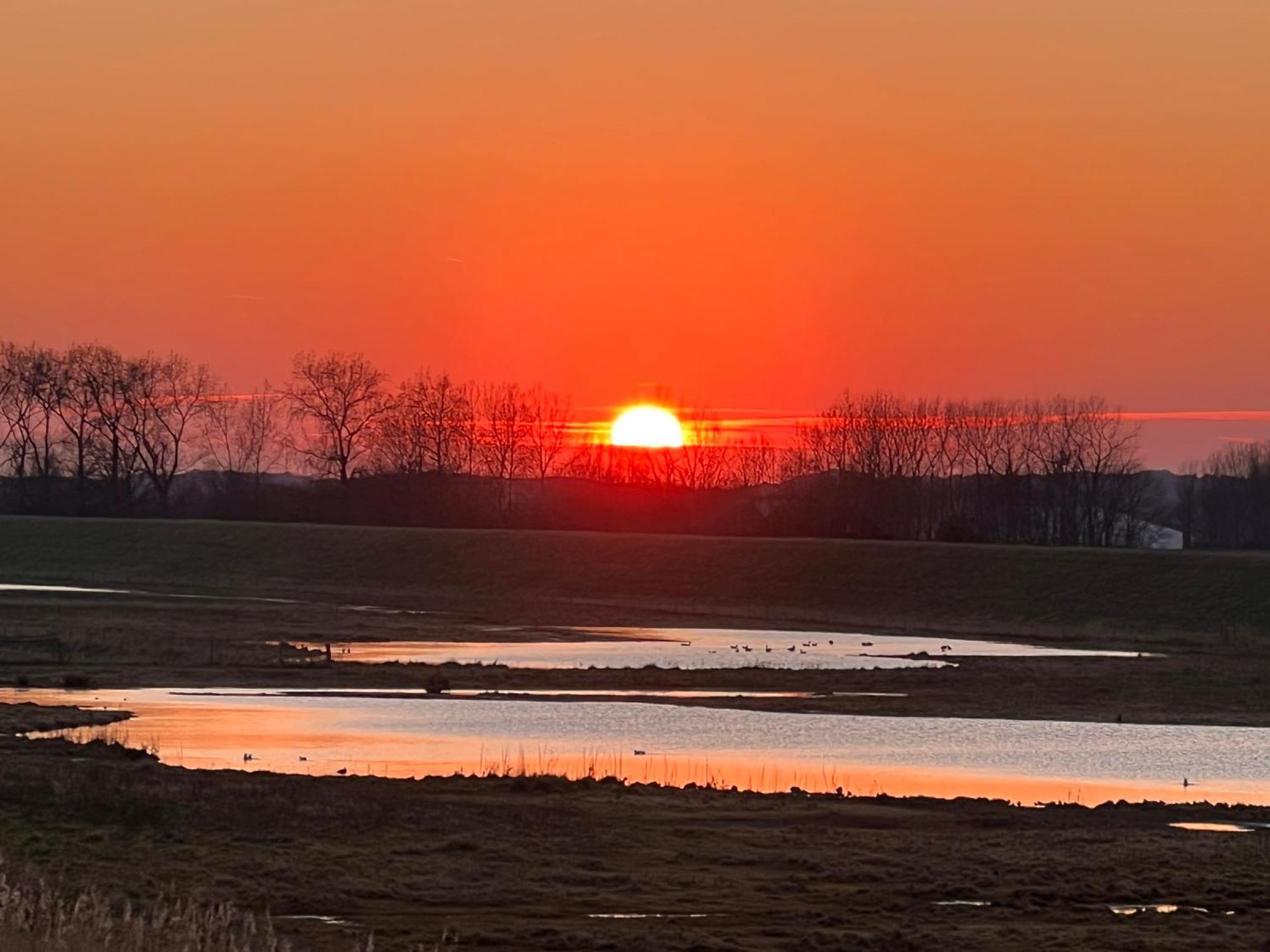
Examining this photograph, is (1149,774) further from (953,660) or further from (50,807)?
(953,660)

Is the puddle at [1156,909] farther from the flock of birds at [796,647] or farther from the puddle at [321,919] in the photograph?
the flock of birds at [796,647]

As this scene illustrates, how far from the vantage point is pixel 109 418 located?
536ft

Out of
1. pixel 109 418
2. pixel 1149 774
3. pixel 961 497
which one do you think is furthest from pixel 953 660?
pixel 109 418

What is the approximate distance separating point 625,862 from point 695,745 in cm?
1476

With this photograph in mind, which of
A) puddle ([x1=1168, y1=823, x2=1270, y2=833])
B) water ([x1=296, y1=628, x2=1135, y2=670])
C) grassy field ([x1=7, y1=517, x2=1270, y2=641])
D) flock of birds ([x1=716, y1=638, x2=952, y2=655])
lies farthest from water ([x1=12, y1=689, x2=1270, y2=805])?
grassy field ([x1=7, y1=517, x2=1270, y2=641])

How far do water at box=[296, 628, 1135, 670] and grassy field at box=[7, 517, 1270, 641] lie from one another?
10.4m

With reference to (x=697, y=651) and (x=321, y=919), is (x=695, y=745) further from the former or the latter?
(x=697, y=651)

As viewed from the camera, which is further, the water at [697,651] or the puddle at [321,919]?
the water at [697,651]

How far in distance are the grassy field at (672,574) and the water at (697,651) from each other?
10412 mm

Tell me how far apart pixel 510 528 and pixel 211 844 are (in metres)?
119

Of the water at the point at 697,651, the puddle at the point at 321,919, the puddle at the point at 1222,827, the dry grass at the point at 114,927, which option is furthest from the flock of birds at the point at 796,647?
the dry grass at the point at 114,927

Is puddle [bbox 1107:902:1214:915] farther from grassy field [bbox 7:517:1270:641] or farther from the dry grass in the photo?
grassy field [bbox 7:517:1270:641]

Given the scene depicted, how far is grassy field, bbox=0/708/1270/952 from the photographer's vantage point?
63.3 feet

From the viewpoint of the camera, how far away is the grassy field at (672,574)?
297ft
